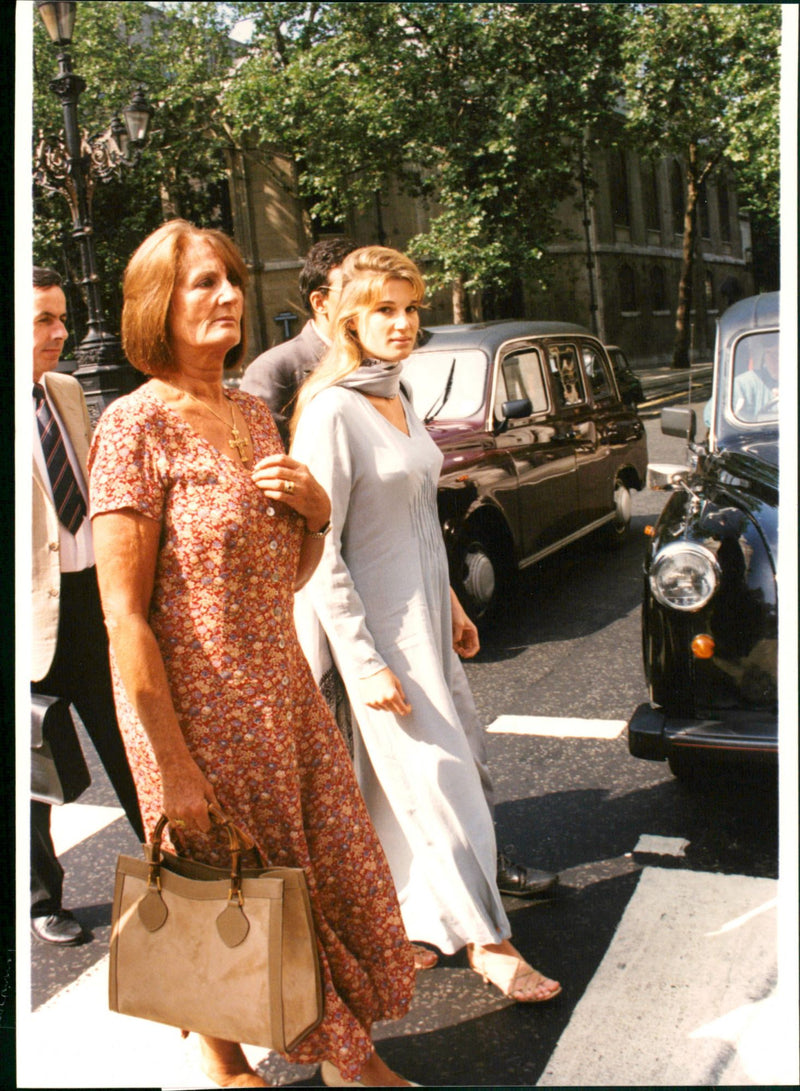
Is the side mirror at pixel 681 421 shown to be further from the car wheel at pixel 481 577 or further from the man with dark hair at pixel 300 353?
the man with dark hair at pixel 300 353

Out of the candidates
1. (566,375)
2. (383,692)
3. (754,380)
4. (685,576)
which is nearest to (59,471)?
(383,692)

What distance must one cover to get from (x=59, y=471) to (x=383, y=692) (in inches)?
43.0

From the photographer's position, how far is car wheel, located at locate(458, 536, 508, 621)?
5.55m

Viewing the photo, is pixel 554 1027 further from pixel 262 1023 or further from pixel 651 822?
pixel 651 822

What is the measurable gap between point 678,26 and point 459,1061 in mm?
2719

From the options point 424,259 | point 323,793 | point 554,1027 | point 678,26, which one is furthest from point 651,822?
point 678,26

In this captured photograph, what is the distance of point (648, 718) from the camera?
314cm

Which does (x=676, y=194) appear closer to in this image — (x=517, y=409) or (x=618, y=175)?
(x=618, y=175)

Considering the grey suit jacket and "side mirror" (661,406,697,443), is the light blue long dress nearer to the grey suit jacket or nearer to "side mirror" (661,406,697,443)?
the grey suit jacket

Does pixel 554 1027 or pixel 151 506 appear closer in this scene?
pixel 151 506

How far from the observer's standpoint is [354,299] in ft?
8.19

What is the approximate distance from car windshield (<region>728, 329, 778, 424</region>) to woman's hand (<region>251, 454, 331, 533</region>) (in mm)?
2778

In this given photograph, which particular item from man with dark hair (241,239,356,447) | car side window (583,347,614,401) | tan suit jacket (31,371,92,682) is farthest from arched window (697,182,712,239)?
car side window (583,347,614,401)

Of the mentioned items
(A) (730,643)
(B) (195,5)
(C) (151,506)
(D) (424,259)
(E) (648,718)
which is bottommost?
(E) (648,718)
